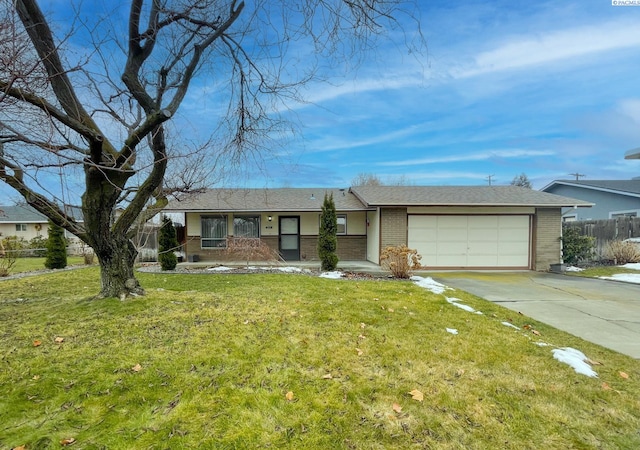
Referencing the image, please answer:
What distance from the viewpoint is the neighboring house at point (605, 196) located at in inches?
676

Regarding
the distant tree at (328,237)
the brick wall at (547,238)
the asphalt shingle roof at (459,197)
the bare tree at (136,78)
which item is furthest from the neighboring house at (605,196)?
the bare tree at (136,78)

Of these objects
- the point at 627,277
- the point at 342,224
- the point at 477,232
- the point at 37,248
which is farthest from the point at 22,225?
the point at 627,277

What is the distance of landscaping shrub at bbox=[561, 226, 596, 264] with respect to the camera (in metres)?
13.2

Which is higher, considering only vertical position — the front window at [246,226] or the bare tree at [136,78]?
the bare tree at [136,78]

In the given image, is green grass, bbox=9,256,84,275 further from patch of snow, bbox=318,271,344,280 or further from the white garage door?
the white garage door

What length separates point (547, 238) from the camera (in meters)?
12.9

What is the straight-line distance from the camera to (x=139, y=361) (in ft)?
11.5

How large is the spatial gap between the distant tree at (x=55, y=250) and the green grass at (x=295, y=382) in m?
8.87

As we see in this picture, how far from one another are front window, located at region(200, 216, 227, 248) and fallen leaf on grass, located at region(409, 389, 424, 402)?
13.5 meters

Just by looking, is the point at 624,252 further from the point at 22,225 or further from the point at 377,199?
the point at 22,225

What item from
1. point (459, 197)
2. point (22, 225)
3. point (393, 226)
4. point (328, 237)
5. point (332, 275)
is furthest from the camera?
point (22, 225)

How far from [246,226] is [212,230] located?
5.14ft

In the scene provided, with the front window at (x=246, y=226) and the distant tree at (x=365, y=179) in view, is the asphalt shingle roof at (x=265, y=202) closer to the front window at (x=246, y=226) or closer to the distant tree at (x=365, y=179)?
the front window at (x=246, y=226)

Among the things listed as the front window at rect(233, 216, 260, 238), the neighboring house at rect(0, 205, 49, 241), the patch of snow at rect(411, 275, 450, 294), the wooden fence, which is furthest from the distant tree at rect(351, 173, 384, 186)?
the neighboring house at rect(0, 205, 49, 241)
